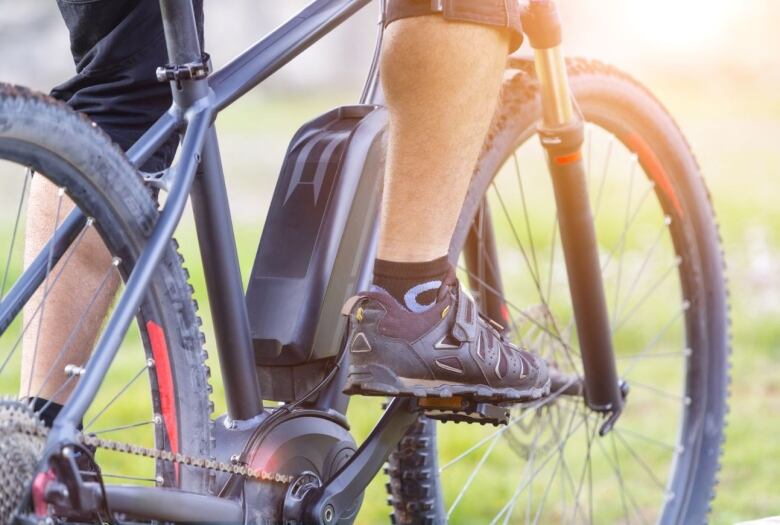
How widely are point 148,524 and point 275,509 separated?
260mm

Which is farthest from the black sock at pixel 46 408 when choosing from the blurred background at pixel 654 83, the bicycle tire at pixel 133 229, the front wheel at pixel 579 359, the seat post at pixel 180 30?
the blurred background at pixel 654 83

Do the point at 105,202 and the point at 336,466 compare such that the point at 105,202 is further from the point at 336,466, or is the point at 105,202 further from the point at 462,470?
the point at 462,470

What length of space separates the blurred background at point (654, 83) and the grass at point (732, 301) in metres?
0.02

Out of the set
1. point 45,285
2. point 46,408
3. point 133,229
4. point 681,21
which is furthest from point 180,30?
point 681,21

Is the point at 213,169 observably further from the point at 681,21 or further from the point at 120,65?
the point at 681,21

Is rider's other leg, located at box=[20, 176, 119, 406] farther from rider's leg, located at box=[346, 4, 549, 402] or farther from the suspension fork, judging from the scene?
the suspension fork

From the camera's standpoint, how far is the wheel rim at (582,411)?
2697 millimetres

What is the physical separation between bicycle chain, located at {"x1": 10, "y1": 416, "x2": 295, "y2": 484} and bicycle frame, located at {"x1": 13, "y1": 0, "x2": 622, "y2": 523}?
1.7 inches

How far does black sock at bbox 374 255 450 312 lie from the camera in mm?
1925

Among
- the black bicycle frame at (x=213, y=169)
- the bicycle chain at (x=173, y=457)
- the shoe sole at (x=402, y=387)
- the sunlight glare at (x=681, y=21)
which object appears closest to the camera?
the bicycle chain at (x=173, y=457)

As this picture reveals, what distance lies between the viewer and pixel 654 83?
11.6m

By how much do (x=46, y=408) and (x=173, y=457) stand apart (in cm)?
22

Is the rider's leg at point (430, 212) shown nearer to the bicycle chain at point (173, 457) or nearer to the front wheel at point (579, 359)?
the bicycle chain at point (173, 457)

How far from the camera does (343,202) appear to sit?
6.95 ft
